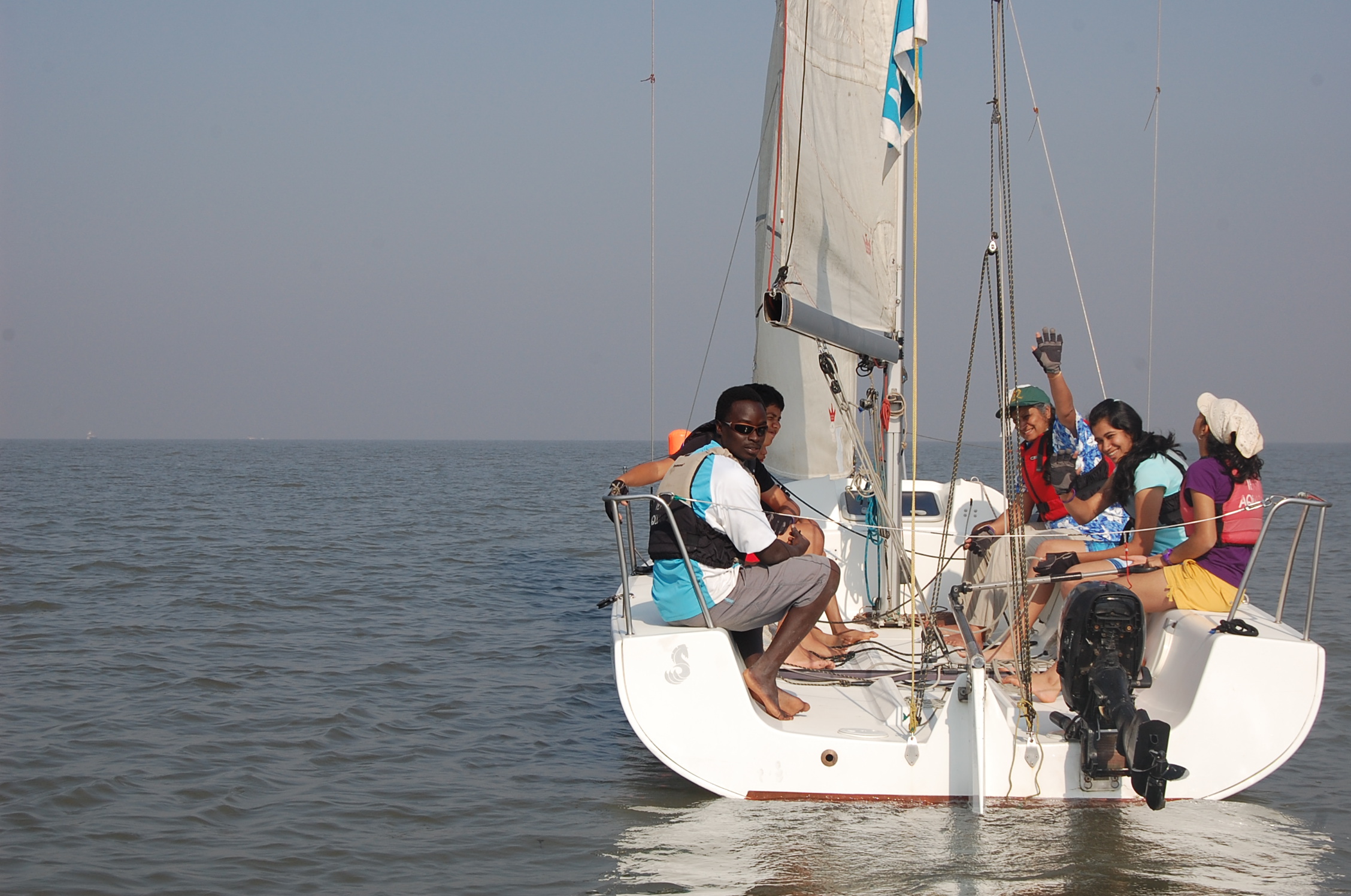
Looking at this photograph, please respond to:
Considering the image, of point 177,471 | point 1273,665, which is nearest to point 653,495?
point 1273,665

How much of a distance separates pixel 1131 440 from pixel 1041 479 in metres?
0.91

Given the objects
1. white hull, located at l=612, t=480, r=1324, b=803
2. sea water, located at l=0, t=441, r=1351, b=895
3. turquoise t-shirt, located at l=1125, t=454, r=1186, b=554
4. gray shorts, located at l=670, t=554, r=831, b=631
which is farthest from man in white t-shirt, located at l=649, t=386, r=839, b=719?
turquoise t-shirt, located at l=1125, t=454, r=1186, b=554

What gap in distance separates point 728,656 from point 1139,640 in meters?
1.46

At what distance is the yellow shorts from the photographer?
4.80 m

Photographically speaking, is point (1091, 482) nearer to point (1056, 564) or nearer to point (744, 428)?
point (1056, 564)

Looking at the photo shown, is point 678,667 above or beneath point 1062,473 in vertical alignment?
beneath

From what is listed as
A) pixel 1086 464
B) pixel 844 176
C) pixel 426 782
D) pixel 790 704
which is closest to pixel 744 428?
pixel 790 704

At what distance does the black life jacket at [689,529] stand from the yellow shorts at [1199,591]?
5.88ft

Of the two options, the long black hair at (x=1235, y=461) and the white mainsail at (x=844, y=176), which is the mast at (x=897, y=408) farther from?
the long black hair at (x=1235, y=461)

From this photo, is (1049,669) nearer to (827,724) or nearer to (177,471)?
(827,724)

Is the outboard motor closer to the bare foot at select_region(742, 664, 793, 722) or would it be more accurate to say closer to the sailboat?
the sailboat

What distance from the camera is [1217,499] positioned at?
4656 mm

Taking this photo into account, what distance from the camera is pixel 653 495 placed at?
4441mm

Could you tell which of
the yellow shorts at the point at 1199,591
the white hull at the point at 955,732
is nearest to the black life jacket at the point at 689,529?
the white hull at the point at 955,732
